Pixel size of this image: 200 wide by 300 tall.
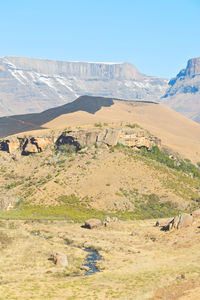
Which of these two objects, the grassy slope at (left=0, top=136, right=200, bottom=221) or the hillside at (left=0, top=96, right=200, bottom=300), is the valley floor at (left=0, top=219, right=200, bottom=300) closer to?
the hillside at (left=0, top=96, right=200, bottom=300)

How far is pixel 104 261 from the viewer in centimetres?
4512

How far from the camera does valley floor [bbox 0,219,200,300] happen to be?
112 feet

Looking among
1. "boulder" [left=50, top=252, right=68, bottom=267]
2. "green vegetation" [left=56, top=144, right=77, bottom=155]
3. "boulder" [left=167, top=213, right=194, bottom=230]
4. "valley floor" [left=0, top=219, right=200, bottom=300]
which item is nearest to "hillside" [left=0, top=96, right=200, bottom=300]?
"valley floor" [left=0, top=219, right=200, bottom=300]

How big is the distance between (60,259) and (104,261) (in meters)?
4.64

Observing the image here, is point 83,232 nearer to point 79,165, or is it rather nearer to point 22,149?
point 79,165

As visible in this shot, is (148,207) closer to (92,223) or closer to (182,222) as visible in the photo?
(92,223)

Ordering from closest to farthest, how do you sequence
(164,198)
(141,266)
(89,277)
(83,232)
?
1. (89,277)
2. (141,266)
3. (83,232)
4. (164,198)

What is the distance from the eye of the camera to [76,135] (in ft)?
323

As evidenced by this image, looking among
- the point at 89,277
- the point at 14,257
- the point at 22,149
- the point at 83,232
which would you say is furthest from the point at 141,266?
the point at 22,149

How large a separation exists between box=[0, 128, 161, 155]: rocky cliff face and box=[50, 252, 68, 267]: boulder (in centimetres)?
5065

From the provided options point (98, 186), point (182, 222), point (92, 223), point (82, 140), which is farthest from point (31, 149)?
point (182, 222)

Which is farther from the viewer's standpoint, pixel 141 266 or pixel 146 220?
pixel 146 220

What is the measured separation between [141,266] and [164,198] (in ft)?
116

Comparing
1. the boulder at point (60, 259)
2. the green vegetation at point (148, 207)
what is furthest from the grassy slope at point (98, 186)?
the boulder at point (60, 259)
